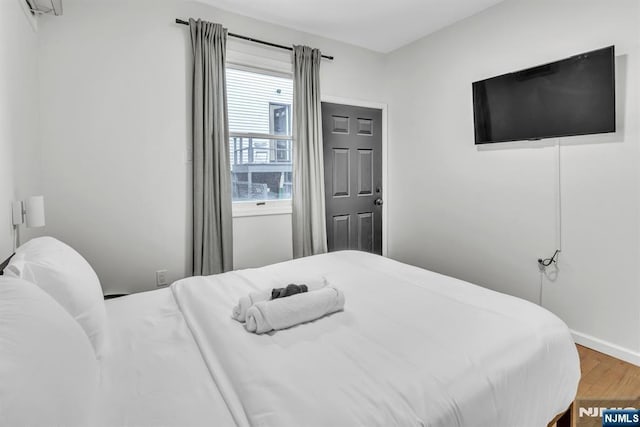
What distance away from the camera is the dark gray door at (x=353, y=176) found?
3664 mm

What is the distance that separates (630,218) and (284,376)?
2.49 m

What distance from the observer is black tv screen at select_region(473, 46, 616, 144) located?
2246 mm

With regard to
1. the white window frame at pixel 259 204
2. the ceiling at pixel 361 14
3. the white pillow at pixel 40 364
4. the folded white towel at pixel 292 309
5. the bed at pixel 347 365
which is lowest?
the bed at pixel 347 365

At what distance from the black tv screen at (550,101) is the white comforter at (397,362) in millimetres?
1548

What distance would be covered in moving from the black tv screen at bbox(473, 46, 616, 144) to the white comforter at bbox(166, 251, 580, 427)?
1.55m

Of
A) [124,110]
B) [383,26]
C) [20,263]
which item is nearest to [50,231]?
[124,110]

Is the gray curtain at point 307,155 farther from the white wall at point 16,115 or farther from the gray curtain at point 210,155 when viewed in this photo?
the white wall at point 16,115

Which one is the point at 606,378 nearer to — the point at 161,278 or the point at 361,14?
the point at 161,278

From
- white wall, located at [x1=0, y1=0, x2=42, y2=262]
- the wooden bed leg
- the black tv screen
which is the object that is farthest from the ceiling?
the wooden bed leg

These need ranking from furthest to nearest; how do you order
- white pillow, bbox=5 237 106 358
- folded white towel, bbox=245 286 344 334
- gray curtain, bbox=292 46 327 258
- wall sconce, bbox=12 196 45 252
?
gray curtain, bbox=292 46 327 258 → wall sconce, bbox=12 196 45 252 → folded white towel, bbox=245 286 344 334 → white pillow, bbox=5 237 106 358

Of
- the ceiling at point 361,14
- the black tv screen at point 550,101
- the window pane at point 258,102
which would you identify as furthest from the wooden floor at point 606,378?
the window pane at point 258,102

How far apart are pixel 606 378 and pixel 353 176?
8.64ft

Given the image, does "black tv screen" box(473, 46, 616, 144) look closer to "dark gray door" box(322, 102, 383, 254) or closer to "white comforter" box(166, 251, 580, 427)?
"dark gray door" box(322, 102, 383, 254)

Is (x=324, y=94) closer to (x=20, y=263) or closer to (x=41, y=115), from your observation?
(x=41, y=115)
